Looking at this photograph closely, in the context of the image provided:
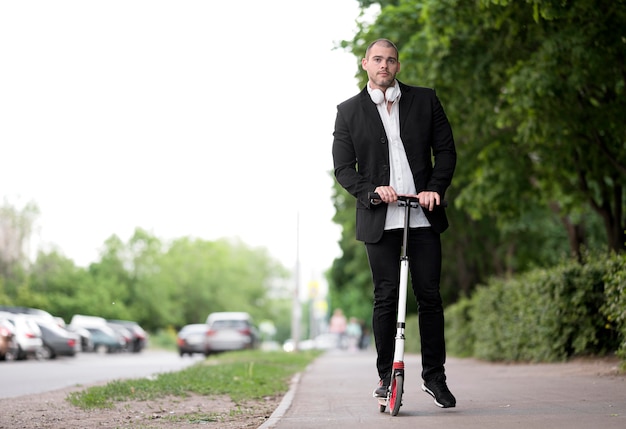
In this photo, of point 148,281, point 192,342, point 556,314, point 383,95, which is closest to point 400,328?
→ point 383,95

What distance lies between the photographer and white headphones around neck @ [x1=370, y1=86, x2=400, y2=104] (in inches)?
262

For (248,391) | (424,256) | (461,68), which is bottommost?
(248,391)

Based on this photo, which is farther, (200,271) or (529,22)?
(200,271)

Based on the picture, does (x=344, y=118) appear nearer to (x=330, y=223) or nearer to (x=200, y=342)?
(x=330, y=223)

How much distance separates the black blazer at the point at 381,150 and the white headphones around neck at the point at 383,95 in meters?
0.07

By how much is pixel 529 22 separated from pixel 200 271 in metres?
92.9

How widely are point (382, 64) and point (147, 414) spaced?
343cm

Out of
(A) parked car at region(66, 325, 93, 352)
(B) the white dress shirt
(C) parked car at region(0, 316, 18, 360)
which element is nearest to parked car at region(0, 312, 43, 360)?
(C) parked car at region(0, 316, 18, 360)

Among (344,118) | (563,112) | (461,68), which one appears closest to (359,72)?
(461,68)

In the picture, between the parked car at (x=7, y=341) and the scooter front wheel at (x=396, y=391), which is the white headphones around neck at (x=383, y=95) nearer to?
the scooter front wheel at (x=396, y=391)

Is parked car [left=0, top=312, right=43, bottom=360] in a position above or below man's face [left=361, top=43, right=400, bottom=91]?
below

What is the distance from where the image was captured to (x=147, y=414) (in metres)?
8.02

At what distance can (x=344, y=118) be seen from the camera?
22.4ft

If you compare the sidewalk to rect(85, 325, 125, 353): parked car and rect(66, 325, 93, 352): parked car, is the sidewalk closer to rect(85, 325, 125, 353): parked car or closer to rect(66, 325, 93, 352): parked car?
rect(66, 325, 93, 352): parked car
